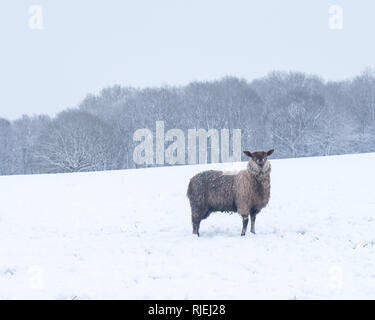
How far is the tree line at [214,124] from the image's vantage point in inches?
1884

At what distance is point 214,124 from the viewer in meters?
53.6

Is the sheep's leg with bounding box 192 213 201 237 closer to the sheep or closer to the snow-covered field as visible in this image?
the sheep

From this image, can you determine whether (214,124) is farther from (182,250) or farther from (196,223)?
(182,250)

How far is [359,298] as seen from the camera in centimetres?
627

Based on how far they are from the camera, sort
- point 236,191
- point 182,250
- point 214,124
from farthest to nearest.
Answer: point 214,124 < point 236,191 < point 182,250

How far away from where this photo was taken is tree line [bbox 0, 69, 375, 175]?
47844 millimetres

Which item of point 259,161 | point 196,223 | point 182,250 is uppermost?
point 259,161

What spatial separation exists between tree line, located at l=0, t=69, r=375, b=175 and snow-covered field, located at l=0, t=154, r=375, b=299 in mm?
30240

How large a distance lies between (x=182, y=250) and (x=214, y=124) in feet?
147

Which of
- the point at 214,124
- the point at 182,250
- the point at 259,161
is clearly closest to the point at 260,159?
the point at 259,161
